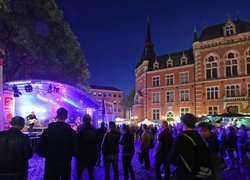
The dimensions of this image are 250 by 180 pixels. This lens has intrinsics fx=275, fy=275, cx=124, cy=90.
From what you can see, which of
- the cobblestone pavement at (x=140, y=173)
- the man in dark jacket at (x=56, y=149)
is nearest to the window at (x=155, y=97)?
the cobblestone pavement at (x=140, y=173)

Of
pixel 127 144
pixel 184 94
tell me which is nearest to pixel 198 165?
pixel 127 144

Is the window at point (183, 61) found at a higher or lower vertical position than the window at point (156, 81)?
higher

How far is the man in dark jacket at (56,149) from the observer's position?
4.70 meters

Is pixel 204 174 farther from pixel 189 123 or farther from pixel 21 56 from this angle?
pixel 21 56

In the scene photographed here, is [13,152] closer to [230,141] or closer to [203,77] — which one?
[230,141]

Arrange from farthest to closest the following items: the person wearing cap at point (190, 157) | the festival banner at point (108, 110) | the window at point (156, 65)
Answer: the window at point (156, 65) < the festival banner at point (108, 110) < the person wearing cap at point (190, 157)

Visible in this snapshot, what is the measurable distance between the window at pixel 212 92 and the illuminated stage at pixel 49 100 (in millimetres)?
20996

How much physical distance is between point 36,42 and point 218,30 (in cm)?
2824

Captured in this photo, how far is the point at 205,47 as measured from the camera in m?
37.7

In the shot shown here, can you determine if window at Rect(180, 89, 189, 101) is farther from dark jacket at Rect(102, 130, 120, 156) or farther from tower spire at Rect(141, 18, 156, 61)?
dark jacket at Rect(102, 130, 120, 156)

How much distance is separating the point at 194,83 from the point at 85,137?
33649mm

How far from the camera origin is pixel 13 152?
4305mm

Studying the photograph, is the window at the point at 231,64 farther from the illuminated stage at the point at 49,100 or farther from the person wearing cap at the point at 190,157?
the person wearing cap at the point at 190,157

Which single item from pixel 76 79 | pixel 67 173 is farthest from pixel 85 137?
pixel 76 79
